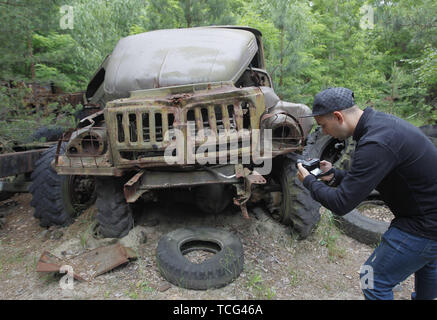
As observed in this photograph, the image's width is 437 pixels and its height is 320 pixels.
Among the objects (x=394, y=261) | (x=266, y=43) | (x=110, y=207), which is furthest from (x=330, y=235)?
(x=266, y=43)

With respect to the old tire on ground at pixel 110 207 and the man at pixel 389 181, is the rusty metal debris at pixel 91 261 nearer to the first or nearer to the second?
the old tire on ground at pixel 110 207

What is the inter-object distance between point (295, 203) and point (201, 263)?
143cm

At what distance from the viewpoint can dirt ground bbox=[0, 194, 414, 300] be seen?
306 cm

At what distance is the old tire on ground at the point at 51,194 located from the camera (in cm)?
432

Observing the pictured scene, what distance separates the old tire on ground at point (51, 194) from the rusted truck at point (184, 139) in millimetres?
15

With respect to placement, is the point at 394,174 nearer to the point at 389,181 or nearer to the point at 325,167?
the point at 389,181

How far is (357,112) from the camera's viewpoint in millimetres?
2154

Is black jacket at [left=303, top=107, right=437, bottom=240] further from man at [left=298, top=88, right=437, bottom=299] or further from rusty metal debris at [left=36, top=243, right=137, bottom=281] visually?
rusty metal debris at [left=36, top=243, right=137, bottom=281]

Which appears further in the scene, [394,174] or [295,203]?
[295,203]

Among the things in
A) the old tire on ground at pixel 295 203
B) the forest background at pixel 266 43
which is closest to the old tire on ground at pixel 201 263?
the old tire on ground at pixel 295 203

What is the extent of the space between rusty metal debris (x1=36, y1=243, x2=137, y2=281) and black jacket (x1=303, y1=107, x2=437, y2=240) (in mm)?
2278

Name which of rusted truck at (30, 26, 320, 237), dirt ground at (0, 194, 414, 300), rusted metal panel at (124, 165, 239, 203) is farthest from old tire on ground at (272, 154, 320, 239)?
rusted metal panel at (124, 165, 239, 203)

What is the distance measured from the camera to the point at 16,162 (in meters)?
4.44

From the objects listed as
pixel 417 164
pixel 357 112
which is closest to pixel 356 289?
pixel 417 164
